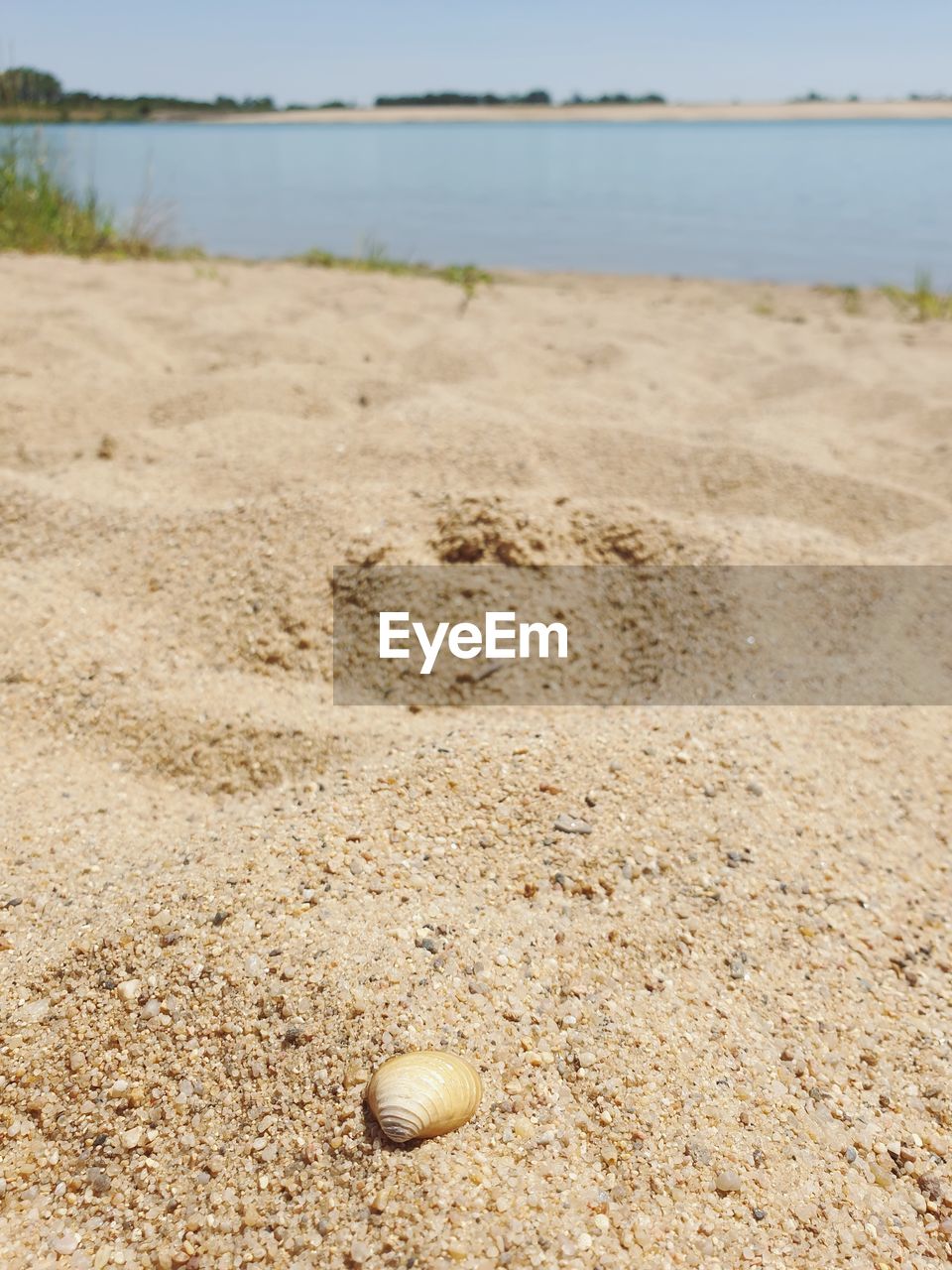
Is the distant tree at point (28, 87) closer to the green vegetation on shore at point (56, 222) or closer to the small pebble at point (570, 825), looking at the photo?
the green vegetation on shore at point (56, 222)

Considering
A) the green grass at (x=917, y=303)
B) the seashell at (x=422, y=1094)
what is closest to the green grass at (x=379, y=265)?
the green grass at (x=917, y=303)

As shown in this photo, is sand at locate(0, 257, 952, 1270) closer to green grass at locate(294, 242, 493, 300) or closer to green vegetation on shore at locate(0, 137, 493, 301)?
green vegetation on shore at locate(0, 137, 493, 301)

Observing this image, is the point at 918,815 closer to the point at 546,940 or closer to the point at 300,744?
the point at 546,940

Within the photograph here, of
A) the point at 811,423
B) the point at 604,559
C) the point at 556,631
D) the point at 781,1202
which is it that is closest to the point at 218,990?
the point at 781,1202

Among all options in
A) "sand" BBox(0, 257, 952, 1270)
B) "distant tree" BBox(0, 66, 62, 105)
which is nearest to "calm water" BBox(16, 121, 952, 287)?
"distant tree" BBox(0, 66, 62, 105)

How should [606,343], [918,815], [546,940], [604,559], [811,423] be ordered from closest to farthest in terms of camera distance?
1. [546,940]
2. [918,815]
3. [604,559]
4. [811,423]
5. [606,343]

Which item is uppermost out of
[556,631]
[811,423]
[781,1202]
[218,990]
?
[811,423]

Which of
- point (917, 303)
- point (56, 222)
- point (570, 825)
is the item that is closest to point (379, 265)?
point (56, 222)
